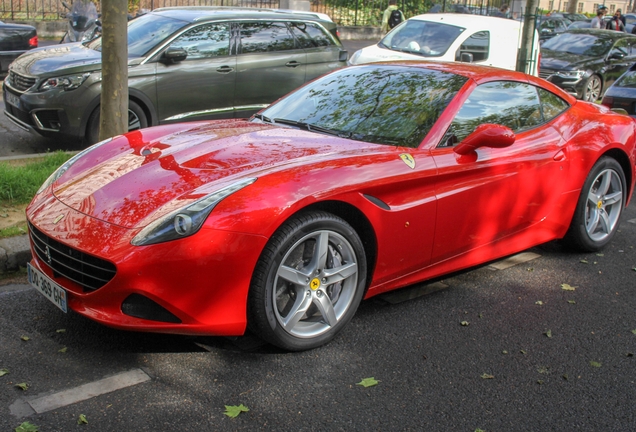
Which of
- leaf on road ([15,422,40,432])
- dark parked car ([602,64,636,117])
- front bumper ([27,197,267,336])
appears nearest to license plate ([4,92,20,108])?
front bumper ([27,197,267,336])

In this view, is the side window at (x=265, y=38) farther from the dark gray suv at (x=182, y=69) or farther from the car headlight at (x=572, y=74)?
the car headlight at (x=572, y=74)

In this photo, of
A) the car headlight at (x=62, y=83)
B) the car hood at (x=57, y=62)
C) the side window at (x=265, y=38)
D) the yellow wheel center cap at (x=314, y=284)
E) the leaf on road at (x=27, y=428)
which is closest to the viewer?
the leaf on road at (x=27, y=428)

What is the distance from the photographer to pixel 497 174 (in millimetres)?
4520

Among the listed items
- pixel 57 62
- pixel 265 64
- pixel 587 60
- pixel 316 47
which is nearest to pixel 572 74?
pixel 587 60

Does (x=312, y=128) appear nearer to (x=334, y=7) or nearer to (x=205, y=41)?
(x=205, y=41)

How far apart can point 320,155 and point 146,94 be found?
16.7 ft

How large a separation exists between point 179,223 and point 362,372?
117cm

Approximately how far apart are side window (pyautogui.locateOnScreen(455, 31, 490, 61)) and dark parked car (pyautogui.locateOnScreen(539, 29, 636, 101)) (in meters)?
2.39

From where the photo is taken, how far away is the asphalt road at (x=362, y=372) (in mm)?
3141

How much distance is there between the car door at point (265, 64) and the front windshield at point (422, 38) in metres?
3.24

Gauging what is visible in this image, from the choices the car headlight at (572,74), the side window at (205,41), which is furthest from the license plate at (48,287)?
the car headlight at (572,74)

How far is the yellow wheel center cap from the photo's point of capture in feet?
12.2

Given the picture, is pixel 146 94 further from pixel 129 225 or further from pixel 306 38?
pixel 129 225

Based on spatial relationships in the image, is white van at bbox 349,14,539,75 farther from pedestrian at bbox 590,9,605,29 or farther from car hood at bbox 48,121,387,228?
pedestrian at bbox 590,9,605,29
